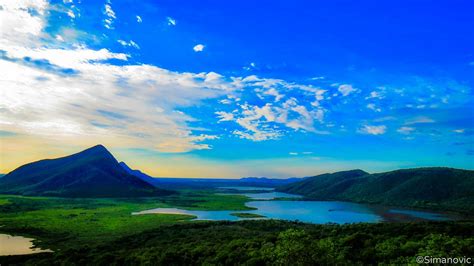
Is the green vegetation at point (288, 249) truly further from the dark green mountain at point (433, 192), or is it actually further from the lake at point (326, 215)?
the dark green mountain at point (433, 192)

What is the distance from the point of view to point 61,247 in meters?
61.2

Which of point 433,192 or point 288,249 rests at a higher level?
point 288,249

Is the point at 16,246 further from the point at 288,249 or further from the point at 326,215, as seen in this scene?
the point at 326,215

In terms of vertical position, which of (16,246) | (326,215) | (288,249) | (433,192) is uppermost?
(288,249)

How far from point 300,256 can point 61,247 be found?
57365 millimetres

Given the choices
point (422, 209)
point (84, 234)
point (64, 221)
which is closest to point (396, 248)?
point (84, 234)

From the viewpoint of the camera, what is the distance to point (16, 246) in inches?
2473

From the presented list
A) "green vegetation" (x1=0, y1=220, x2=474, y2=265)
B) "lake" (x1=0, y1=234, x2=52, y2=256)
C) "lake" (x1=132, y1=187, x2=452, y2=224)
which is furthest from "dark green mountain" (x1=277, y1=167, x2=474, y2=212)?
"lake" (x1=0, y1=234, x2=52, y2=256)

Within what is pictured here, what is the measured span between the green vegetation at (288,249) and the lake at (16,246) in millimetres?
7907

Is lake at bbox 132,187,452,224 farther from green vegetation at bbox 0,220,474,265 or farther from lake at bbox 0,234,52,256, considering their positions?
lake at bbox 0,234,52,256

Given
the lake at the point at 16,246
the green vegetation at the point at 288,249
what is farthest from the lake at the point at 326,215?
the lake at the point at 16,246

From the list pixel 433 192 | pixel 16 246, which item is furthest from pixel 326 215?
pixel 16 246

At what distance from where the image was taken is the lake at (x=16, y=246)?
57938 millimetres

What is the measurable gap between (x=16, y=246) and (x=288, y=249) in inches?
2549
